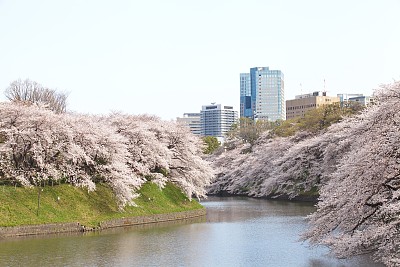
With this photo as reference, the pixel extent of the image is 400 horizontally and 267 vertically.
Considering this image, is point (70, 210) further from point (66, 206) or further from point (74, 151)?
point (74, 151)

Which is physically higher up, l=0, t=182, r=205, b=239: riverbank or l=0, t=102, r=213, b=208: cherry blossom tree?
l=0, t=102, r=213, b=208: cherry blossom tree

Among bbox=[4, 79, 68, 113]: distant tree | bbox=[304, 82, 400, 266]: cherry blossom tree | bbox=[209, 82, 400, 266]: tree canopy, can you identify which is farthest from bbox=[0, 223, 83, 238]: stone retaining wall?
bbox=[4, 79, 68, 113]: distant tree

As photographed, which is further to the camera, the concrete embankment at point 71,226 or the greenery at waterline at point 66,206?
the greenery at waterline at point 66,206

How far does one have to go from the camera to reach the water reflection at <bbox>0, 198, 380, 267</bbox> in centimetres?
2311

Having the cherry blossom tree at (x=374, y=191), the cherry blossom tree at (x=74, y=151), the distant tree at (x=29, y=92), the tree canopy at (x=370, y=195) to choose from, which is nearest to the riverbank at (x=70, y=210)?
the cherry blossom tree at (x=74, y=151)

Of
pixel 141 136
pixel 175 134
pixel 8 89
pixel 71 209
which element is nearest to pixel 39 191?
pixel 71 209

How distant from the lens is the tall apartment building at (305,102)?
176 metres

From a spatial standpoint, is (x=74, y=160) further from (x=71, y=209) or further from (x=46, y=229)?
(x=46, y=229)

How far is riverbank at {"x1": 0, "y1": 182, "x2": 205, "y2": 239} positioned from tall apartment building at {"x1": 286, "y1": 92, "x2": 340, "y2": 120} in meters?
138

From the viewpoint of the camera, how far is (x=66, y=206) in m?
35.2

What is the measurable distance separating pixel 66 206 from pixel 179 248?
1110 centimetres

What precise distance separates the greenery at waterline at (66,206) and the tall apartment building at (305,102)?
454 feet

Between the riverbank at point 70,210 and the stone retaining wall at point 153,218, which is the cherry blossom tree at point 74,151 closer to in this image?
the riverbank at point 70,210

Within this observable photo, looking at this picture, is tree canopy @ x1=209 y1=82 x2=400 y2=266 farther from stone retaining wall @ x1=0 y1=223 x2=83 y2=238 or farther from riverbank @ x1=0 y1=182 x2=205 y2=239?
riverbank @ x1=0 y1=182 x2=205 y2=239
